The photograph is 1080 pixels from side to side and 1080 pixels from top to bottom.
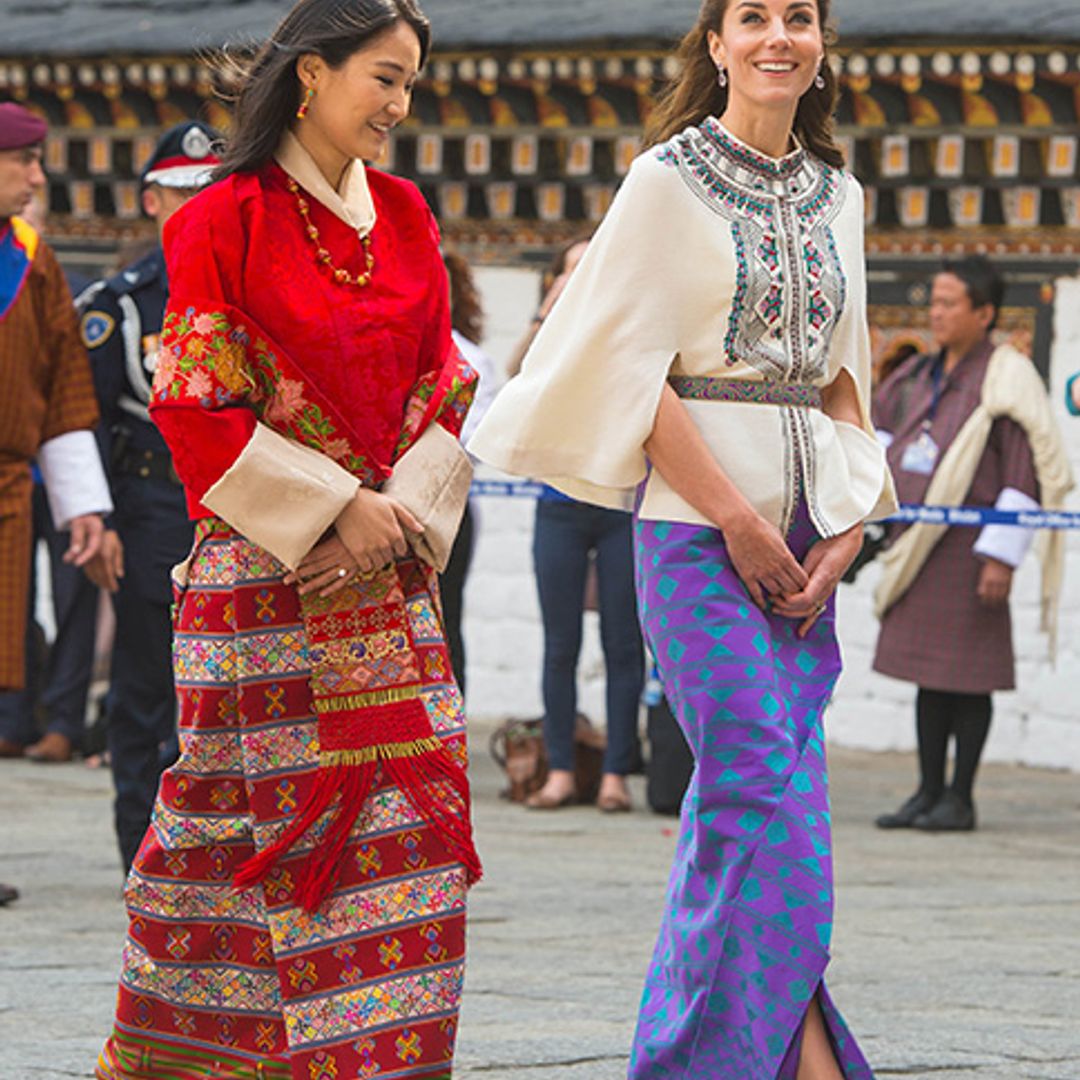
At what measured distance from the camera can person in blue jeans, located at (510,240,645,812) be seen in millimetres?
8969

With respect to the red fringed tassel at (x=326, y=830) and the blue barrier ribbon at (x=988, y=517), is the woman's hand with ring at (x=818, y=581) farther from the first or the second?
the blue barrier ribbon at (x=988, y=517)

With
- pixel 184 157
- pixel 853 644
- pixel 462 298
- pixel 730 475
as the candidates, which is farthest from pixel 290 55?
pixel 853 644

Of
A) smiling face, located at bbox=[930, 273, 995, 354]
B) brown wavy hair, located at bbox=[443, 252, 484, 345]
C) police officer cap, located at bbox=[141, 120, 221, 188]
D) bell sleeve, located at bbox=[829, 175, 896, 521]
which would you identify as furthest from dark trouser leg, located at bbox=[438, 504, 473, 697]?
bell sleeve, located at bbox=[829, 175, 896, 521]

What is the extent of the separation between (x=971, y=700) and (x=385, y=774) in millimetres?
5230

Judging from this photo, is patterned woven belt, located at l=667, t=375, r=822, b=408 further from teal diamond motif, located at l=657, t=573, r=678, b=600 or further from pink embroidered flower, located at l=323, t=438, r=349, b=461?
pink embroidered flower, located at l=323, t=438, r=349, b=461

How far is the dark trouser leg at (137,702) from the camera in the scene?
21.6 feet

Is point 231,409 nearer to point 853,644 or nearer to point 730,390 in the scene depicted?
point 730,390

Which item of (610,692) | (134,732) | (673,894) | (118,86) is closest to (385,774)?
(673,894)

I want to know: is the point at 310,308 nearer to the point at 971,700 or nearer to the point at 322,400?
the point at 322,400

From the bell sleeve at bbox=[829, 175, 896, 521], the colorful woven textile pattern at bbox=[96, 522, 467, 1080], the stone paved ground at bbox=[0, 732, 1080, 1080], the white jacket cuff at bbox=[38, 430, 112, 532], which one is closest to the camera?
the colorful woven textile pattern at bbox=[96, 522, 467, 1080]

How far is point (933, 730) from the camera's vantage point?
361 inches

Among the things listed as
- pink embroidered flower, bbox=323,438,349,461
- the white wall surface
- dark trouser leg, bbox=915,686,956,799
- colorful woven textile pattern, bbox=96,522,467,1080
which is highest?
pink embroidered flower, bbox=323,438,349,461

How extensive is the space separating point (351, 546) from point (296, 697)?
0.23m

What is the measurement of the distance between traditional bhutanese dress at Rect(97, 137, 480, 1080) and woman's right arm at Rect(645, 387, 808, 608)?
341 mm
